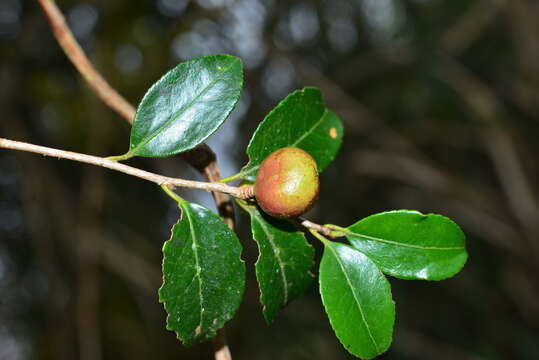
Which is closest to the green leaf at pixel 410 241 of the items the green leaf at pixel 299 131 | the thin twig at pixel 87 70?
the green leaf at pixel 299 131

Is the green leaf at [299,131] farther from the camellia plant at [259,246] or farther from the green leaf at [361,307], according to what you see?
the green leaf at [361,307]

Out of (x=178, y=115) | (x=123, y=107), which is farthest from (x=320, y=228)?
(x=123, y=107)

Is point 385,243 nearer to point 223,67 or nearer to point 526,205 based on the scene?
point 223,67

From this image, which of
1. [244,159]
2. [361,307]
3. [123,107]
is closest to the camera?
[361,307]

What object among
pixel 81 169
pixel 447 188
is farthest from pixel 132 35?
pixel 447 188

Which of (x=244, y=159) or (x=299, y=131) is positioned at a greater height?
(x=299, y=131)

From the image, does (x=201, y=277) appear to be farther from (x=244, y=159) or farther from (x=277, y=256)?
(x=244, y=159)

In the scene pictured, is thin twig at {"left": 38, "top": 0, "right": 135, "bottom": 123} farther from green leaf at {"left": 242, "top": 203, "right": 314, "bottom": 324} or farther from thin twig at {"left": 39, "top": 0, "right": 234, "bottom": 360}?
green leaf at {"left": 242, "top": 203, "right": 314, "bottom": 324}


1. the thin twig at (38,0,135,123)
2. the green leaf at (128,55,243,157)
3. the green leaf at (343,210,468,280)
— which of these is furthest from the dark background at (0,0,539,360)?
the green leaf at (343,210,468,280)
